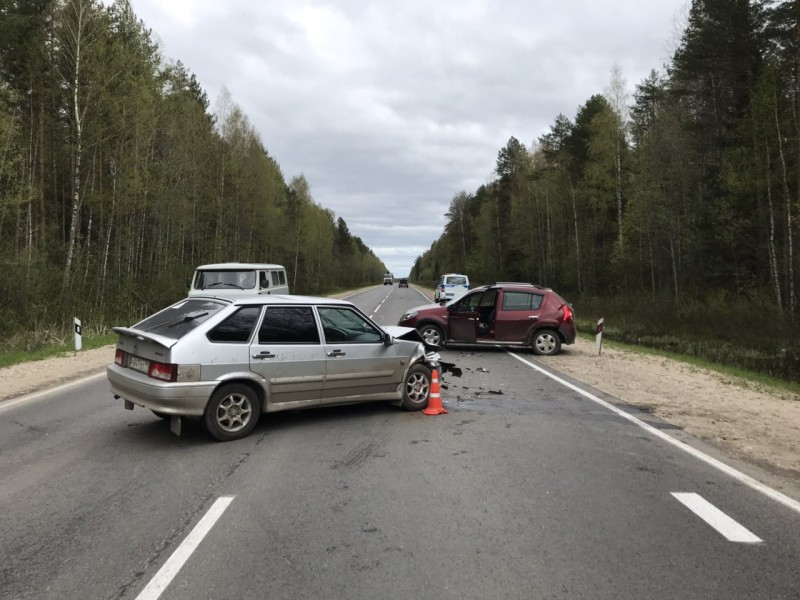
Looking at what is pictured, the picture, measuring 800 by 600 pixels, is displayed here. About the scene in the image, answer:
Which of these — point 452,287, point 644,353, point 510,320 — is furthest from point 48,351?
point 452,287

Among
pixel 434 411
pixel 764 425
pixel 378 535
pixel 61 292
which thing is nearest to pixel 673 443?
pixel 764 425

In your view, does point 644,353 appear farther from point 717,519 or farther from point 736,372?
point 717,519

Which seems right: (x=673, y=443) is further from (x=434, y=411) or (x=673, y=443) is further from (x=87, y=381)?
(x=87, y=381)

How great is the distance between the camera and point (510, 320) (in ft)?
47.0

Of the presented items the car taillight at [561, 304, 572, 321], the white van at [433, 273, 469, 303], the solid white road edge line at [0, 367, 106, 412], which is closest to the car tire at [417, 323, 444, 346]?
the car taillight at [561, 304, 572, 321]

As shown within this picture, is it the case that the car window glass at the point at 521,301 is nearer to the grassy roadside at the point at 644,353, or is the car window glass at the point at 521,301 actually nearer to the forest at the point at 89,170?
the grassy roadside at the point at 644,353

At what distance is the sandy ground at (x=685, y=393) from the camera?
6547 millimetres

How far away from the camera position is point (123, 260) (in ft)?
90.6

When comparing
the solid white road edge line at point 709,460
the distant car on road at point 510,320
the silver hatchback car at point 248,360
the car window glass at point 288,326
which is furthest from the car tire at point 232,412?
the distant car on road at point 510,320

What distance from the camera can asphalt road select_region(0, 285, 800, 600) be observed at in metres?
3.23

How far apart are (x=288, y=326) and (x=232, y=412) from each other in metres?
1.16

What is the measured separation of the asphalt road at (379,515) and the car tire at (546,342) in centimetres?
728

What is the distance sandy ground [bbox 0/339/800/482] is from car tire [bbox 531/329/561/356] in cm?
30

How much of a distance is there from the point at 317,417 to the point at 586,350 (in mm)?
10378
